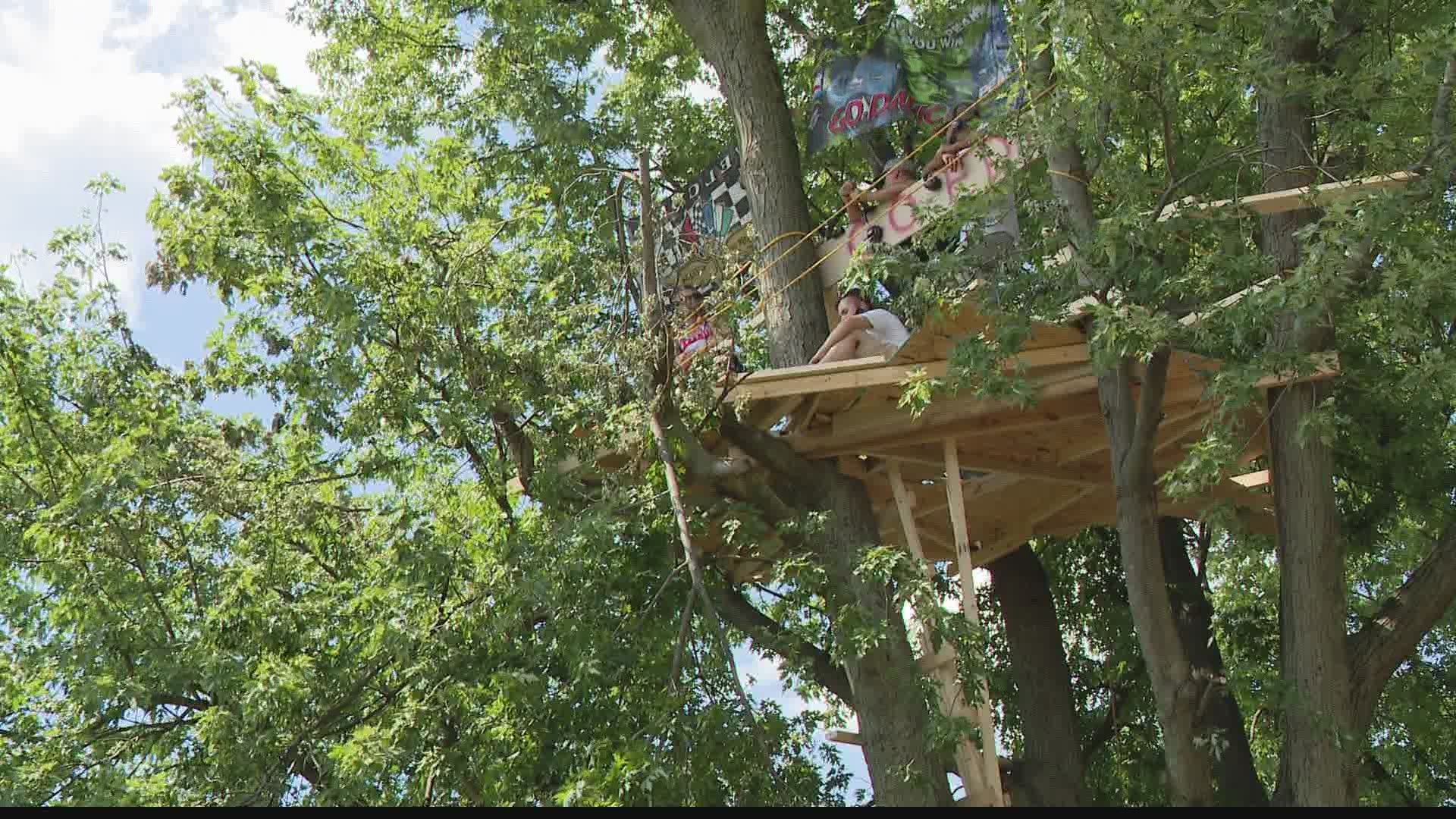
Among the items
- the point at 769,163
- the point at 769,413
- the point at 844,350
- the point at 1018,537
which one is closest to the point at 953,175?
the point at 844,350

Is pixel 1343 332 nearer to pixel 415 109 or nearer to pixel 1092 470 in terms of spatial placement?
pixel 1092 470

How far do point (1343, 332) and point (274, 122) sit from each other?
7418mm

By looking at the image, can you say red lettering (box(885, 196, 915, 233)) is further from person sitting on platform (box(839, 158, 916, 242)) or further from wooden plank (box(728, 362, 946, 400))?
wooden plank (box(728, 362, 946, 400))

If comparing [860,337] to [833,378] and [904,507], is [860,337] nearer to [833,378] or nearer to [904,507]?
[833,378]

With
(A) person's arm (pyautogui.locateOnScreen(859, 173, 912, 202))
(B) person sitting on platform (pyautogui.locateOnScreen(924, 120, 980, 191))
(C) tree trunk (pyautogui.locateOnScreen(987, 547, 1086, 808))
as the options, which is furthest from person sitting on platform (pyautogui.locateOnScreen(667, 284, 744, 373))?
(C) tree trunk (pyautogui.locateOnScreen(987, 547, 1086, 808))

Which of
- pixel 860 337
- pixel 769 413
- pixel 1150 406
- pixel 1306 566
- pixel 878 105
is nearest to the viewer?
pixel 1150 406

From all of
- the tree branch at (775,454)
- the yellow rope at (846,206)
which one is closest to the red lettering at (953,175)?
the yellow rope at (846,206)

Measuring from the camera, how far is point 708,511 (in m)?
9.69

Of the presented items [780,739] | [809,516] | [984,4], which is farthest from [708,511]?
[984,4]

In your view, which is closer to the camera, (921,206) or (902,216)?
(921,206)

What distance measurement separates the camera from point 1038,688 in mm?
13094

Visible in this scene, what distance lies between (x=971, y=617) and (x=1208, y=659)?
4334 mm

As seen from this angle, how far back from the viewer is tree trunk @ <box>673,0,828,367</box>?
36.7 feet

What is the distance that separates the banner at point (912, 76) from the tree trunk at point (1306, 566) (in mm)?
2310
